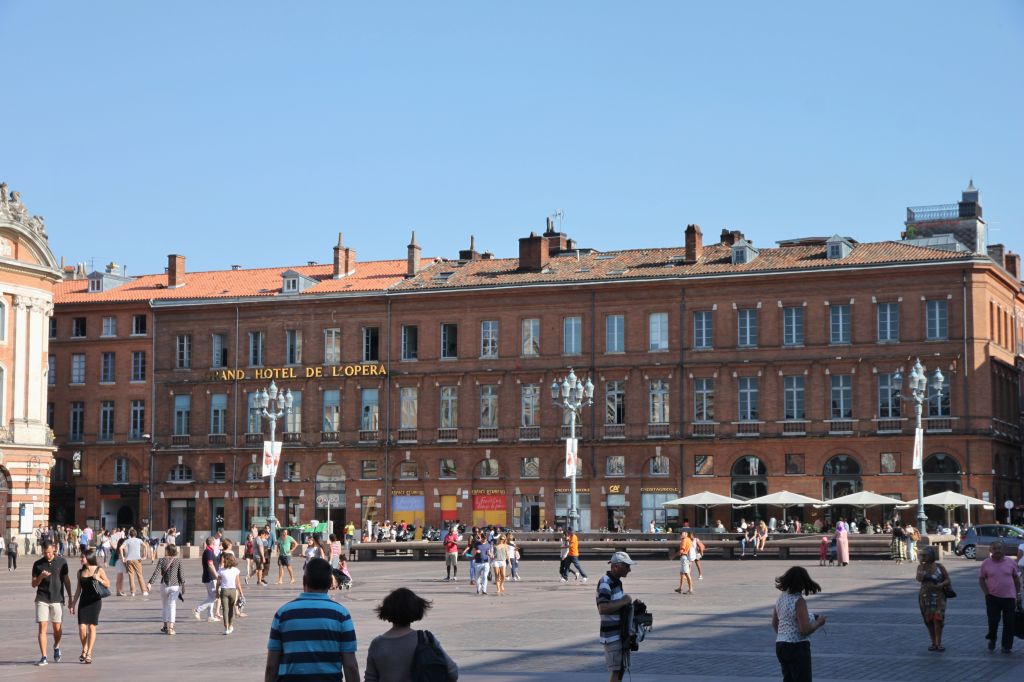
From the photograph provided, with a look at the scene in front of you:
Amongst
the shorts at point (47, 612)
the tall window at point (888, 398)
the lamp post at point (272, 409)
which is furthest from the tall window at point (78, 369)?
the shorts at point (47, 612)

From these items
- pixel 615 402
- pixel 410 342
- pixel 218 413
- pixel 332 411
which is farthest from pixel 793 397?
pixel 218 413

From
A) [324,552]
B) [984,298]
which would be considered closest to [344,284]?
[984,298]

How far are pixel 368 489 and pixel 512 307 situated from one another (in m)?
12.0

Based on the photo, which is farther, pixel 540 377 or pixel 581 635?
pixel 540 377

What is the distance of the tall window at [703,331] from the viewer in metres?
75.9

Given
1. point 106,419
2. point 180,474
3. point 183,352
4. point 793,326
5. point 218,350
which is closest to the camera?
point 793,326

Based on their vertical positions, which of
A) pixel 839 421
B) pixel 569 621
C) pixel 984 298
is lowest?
pixel 569 621

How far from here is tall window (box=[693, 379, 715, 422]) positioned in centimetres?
7525

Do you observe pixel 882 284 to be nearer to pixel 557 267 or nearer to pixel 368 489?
pixel 557 267

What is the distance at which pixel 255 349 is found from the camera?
277 feet

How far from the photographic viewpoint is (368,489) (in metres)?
80.8

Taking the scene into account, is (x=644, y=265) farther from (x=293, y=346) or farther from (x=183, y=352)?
(x=183, y=352)

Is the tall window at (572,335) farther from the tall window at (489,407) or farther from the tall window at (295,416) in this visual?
the tall window at (295,416)

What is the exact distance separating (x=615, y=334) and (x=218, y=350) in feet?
73.8
